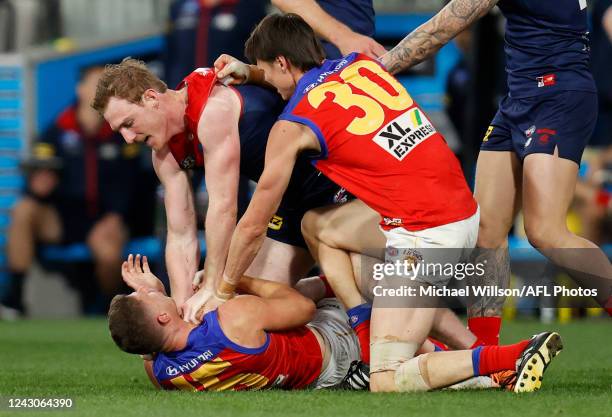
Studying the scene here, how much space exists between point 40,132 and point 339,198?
250 inches

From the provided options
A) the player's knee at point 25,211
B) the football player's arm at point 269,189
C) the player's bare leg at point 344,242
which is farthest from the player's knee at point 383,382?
the player's knee at point 25,211

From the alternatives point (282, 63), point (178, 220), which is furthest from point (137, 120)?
point (282, 63)

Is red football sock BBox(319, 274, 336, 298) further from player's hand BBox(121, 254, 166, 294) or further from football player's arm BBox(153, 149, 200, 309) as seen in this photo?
player's hand BBox(121, 254, 166, 294)

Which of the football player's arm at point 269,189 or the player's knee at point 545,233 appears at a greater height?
the football player's arm at point 269,189

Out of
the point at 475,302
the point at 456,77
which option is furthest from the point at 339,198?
the point at 456,77

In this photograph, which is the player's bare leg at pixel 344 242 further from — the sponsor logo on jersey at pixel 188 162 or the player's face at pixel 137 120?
the player's face at pixel 137 120

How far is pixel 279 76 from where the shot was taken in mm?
5566

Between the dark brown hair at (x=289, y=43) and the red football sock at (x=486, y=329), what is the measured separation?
1497mm

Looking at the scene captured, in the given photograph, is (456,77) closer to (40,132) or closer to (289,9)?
(40,132)

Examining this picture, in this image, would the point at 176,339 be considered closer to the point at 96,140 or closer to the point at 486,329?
the point at 486,329

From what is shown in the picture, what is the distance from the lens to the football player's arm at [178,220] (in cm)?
603

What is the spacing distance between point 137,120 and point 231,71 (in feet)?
1.69

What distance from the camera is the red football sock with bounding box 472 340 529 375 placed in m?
4.97

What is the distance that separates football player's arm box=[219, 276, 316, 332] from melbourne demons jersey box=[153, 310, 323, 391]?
44mm
